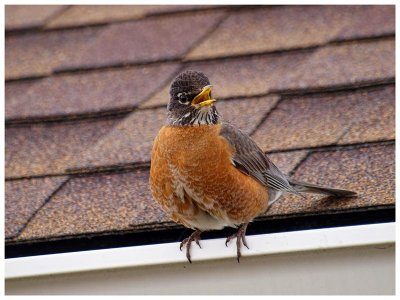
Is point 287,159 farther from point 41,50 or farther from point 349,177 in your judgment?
point 41,50

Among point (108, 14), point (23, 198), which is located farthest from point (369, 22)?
point (23, 198)

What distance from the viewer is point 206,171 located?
147 inches

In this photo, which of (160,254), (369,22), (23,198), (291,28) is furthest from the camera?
(291,28)

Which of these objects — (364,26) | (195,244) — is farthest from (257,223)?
(364,26)

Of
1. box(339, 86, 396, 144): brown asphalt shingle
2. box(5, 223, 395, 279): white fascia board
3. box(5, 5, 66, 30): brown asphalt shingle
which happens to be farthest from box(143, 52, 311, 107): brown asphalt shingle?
box(5, 223, 395, 279): white fascia board

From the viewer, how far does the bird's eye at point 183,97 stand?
152 inches

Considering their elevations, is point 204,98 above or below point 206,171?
above

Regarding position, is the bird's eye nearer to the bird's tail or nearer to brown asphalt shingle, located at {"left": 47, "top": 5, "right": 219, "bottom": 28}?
the bird's tail

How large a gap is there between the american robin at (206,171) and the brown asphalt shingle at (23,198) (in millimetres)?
475

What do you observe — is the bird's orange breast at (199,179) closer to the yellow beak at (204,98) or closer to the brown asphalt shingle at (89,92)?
the yellow beak at (204,98)

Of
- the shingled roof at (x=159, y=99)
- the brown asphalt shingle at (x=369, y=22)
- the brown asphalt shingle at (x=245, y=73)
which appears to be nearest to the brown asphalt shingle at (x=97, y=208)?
the shingled roof at (x=159, y=99)

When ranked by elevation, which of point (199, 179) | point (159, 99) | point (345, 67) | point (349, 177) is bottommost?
point (199, 179)

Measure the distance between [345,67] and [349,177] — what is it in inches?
36.7

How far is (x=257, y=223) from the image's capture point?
12.9 feet
